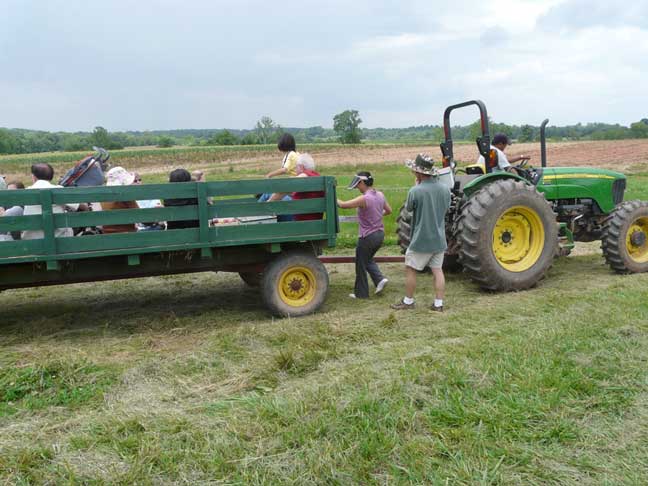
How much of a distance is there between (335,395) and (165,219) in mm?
2558

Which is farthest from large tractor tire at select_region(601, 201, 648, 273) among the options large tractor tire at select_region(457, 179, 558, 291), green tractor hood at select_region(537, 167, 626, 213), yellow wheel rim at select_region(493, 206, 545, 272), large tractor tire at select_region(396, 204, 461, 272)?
large tractor tire at select_region(396, 204, 461, 272)

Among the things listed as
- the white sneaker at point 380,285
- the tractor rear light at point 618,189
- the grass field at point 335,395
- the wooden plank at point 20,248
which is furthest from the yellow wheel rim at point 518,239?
the wooden plank at point 20,248

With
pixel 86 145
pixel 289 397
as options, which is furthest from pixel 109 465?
pixel 86 145

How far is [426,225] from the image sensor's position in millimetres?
5848

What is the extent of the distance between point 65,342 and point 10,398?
1.37 metres

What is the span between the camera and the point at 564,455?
291 cm

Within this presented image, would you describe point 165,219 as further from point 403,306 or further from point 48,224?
point 403,306

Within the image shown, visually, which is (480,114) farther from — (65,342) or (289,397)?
(65,342)

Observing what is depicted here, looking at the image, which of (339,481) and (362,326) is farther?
(362,326)

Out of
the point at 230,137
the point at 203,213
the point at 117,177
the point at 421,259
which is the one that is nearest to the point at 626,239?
the point at 421,259

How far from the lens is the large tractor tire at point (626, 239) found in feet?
23.4

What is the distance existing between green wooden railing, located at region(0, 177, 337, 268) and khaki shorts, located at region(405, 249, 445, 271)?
84 cm

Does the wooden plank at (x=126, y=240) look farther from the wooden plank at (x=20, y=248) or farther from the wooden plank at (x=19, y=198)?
the wooden plank at (x=19, y=198)

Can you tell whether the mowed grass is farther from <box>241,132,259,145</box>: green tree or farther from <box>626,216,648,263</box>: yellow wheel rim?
<box>241,132,259,145</box>: green tree
